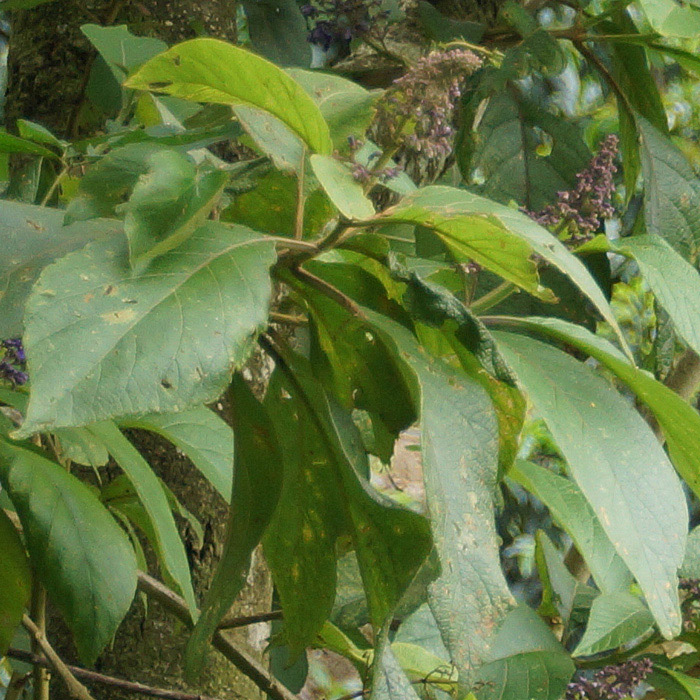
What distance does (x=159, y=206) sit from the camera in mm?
485

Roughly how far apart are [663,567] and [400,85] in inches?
11.2

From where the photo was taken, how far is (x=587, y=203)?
82 cm

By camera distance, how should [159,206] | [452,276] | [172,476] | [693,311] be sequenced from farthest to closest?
[172,476]
[452,276]
[693,311]
[159,206]

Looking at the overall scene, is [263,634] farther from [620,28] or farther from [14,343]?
[620,28]

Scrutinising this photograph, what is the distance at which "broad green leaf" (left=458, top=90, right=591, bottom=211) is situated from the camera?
1243 mm

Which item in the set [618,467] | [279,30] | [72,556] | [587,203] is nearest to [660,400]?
[618,467]

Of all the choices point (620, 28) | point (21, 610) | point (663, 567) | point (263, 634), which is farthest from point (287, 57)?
point (663, 567)

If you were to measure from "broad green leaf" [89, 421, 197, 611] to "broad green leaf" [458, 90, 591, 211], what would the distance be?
64 centimetres

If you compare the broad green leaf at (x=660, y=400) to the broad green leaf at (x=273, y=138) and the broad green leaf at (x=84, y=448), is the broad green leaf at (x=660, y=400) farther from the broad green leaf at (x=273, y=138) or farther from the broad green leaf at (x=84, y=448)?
the broad green leaf at (x=84, y=448)

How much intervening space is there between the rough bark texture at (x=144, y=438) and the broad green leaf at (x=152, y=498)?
7.6 inches

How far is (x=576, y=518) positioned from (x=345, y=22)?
0.61 metres

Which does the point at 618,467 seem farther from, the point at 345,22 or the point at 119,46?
the point at 345,22

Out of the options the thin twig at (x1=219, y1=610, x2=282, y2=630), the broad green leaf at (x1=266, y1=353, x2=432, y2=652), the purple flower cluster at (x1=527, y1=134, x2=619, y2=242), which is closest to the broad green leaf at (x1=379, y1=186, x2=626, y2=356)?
the broad green leaf at (x1=266, y1=353, x2=432, y2=652)

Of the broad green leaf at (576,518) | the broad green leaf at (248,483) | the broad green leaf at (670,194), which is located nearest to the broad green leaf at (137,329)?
the broad green leaf at (248,483)
